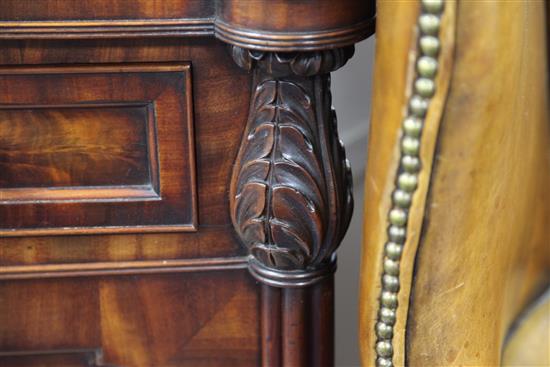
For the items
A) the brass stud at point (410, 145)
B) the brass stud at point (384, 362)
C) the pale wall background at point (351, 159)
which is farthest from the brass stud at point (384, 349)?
the pale wall background at point (351, 159)

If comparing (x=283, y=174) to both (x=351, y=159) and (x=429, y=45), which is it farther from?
(x=351, y=159)

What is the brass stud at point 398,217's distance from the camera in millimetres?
382

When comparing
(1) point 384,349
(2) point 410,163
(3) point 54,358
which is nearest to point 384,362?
(1) point 384,349

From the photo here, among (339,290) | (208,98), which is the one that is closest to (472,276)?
(208,98)

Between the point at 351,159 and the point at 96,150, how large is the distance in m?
0.59

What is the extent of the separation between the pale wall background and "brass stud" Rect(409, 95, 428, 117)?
0.64 metres

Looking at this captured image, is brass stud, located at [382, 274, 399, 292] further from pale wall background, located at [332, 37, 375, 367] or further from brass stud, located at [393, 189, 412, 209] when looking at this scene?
pale wall background, located at [332, 37, 375, 367]

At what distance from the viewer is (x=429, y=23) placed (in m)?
0.35

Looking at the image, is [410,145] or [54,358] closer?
[410,145]

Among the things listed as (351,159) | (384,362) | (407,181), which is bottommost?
(351,159)

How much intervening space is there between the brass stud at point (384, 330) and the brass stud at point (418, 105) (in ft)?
0.36

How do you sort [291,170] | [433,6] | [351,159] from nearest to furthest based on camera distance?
[433,6] < [291,170] < [351,159]

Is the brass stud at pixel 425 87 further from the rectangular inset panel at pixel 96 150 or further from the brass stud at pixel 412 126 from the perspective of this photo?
the rectangular inset panel at pixel 96 150

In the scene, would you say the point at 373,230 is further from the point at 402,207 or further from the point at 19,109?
the point at 19,109
